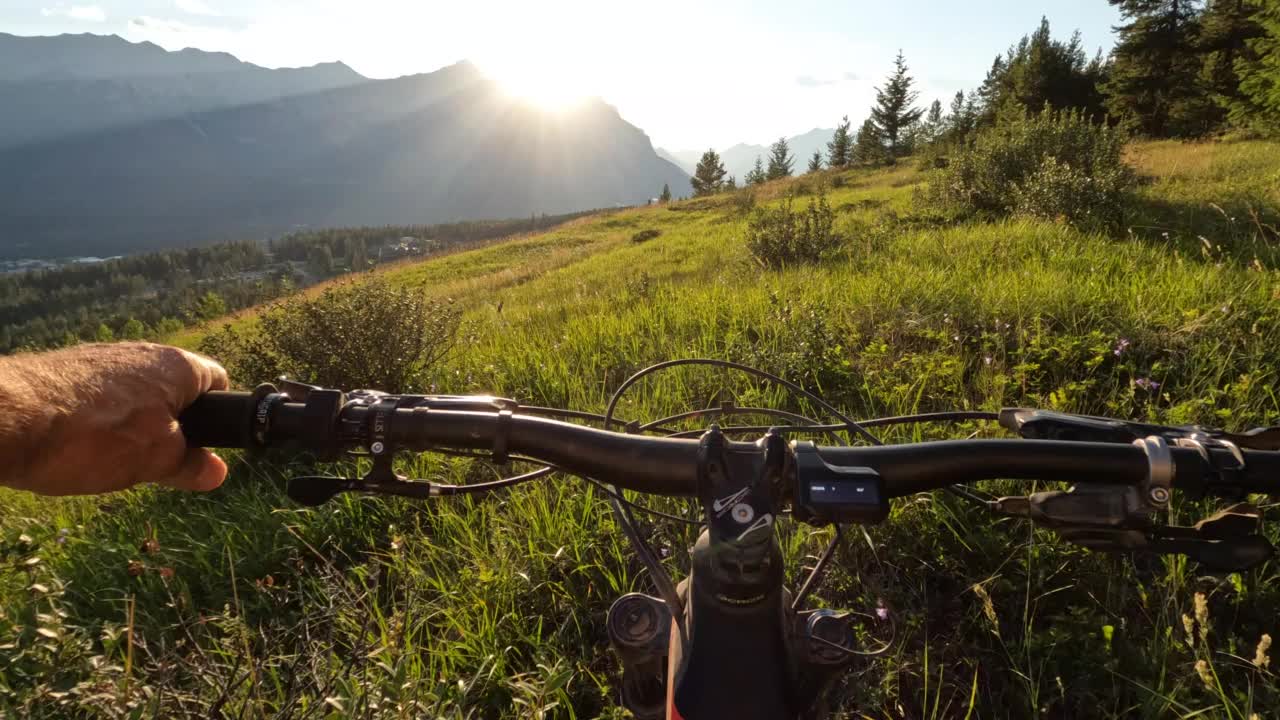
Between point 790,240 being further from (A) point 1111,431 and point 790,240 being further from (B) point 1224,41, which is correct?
(B) point 1224,41

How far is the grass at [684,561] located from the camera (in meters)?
1.67

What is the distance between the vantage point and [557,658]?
192cm

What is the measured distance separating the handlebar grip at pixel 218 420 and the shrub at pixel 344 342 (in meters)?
3.05

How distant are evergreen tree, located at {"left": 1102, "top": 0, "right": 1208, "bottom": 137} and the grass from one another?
33.5m

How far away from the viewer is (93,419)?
3.83 feet

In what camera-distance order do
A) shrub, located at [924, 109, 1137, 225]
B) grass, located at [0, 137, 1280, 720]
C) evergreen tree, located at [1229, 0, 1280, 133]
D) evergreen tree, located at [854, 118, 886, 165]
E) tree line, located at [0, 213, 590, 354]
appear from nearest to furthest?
grass, located at [0, 137, 1280, 720], shrub, located at [924, 109, 1137, 225], evergreen tree, located at [1229, 0, 1280, 133], evergreen tree, located at [854, 118, 886, 165], tree line, located at [0, 213, 590, 354]

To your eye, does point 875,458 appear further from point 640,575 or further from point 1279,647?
point 1279,647

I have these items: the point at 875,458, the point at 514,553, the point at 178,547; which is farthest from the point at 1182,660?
the point at 178,547

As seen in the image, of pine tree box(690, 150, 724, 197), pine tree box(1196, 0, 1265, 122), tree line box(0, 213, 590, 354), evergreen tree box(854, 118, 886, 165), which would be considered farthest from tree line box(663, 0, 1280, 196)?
tree line box(0, 213, 590, 354)

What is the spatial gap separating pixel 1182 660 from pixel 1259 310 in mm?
2919

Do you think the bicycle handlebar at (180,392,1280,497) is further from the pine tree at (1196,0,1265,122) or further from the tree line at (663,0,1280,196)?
the pine tree at (1196,0,1265,122)

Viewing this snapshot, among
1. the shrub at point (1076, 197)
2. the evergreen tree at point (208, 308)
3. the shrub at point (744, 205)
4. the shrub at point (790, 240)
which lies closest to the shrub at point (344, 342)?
the evergreen tree at point (208, 308)

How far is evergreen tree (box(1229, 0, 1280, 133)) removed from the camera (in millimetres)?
14383

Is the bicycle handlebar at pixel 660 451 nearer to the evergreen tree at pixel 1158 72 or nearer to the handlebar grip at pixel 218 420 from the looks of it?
the handlebar grip at pixel 218 420
